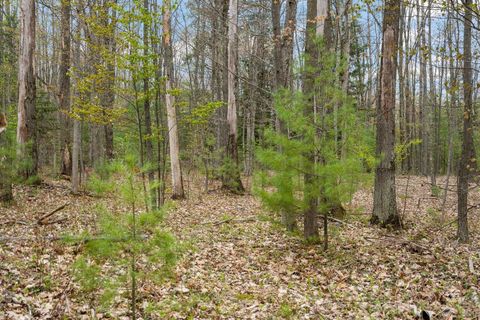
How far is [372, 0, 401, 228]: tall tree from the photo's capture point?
847 centimetres

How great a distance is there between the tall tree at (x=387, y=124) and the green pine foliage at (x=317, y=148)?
2.03 meters

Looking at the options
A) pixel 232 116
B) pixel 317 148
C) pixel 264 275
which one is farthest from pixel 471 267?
pixel 232 116

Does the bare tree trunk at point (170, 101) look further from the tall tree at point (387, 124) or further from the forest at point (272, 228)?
the tall tree at point (387, 124)

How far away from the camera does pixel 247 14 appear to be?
18.6 metres

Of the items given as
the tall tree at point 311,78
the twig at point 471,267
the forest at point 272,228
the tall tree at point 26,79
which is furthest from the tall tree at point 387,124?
the tall tree at point 26,79

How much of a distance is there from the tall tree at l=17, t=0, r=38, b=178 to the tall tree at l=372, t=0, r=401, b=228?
27.6ft

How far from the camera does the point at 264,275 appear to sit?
5992 millimetres

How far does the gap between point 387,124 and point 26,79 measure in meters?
8.86

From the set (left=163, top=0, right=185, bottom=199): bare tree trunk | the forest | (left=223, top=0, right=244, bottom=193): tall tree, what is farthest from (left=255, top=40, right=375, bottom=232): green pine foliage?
(left=223, top=0, right=244, bottom=193): tall tree

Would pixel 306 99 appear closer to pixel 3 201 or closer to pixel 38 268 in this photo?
pixel 38 268

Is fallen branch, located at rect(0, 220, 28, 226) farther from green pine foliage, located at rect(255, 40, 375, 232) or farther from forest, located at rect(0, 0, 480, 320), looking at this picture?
green pine foliage, located at rect(255, 40, 375, 232)

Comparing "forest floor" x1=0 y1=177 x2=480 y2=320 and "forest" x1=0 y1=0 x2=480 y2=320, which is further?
"forest floor" x1=0 y1=177 x2=480 y2=320

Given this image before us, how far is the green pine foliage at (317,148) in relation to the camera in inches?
256

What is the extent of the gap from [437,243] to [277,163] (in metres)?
3.99
